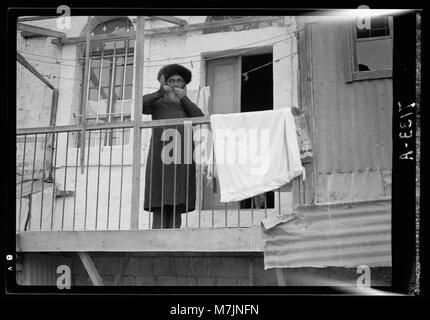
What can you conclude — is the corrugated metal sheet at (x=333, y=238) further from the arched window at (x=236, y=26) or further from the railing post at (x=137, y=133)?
the arched window at (x=236, y=26)

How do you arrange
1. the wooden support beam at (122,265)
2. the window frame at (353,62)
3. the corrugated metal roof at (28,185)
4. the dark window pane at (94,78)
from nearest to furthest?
1. the window frame at (353,62)
2. the corrugated metal roof at (28,185)
3. the wooden support beam at (122,265)
4. the dark window pane at (94,78)

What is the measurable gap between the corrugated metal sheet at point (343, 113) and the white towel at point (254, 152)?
0.28 meters

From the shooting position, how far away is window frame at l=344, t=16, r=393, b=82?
5.55 meters

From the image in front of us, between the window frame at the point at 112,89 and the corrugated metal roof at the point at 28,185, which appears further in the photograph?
the window frame at the point at 112,89

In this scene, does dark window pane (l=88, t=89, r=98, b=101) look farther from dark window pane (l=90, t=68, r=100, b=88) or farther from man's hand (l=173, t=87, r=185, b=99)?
man's hand (l=173, t=87, r=185, b=99)

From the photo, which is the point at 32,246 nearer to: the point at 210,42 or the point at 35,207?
the point at 35,207

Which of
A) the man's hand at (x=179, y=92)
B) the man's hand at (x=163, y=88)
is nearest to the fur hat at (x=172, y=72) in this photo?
the man's hand at (x=163, y=88)

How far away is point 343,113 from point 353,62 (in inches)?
20.8

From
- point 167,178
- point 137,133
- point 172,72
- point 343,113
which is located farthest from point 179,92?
point 343,113

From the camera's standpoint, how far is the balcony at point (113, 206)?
222 inches

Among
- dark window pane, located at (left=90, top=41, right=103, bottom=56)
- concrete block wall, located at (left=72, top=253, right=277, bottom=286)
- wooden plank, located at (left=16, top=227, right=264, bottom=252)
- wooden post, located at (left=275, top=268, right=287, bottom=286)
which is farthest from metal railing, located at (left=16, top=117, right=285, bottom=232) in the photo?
wooden post, located at (left=275, top=268, right=287, bottom=286)

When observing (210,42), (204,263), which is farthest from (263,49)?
(204,263)

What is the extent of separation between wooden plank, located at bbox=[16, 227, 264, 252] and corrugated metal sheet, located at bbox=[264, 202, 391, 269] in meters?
0.21
